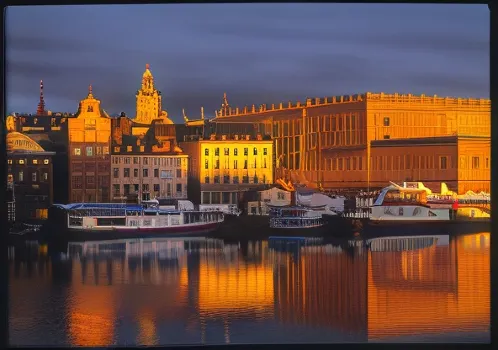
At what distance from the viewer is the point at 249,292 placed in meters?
8.25

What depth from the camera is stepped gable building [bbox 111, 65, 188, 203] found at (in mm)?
8930

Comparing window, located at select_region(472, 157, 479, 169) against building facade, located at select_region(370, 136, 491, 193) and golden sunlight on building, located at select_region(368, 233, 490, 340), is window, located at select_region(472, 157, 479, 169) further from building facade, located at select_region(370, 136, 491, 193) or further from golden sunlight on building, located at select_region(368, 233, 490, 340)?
golden sunlight on building, located at select_region(368, 233, 490, 340)

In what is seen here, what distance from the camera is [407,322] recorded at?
25.1 ft

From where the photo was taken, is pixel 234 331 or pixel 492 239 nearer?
pixel 492 239

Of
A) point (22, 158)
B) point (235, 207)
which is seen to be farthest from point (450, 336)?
point (22, 158)

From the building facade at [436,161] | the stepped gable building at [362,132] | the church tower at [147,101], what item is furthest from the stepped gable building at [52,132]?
the building facade at [436,161]

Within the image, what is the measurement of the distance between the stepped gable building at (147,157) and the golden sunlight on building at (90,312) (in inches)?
31.2

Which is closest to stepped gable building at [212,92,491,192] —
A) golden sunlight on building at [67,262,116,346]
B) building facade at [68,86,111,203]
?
building facade at [68,86,111,203]

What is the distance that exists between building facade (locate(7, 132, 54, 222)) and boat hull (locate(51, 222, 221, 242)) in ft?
1.28

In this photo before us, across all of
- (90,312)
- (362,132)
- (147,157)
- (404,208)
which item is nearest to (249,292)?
(90,312)

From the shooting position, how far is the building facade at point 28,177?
8.88 meters

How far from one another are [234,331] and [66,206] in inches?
101

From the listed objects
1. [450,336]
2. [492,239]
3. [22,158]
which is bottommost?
[450,336]

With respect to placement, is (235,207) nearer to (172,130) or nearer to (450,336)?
(172,130)
